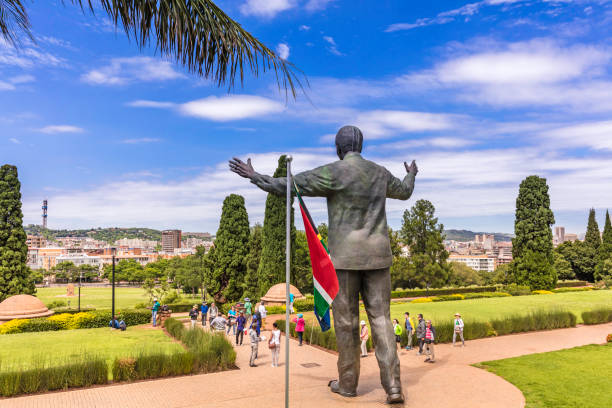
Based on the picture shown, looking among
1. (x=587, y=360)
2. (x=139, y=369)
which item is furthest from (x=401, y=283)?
(x=139, y=369)

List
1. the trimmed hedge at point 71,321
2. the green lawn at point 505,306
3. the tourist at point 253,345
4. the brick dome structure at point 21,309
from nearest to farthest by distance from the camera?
the tourist at point 253,345 → the trimmed hedge at point 71,321 → the brick dome structure at point 21,309 → the green lawn at point 505,306

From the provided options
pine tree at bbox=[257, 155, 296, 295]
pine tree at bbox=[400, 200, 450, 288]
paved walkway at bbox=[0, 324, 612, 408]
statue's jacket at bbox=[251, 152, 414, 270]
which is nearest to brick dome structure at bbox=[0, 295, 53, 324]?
pine tree at bbox=[257, 155, 296, 295]

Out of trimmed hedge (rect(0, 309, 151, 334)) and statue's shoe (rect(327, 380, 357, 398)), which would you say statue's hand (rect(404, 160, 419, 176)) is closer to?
statue's shoe (rect(327, 380, 357, 398))

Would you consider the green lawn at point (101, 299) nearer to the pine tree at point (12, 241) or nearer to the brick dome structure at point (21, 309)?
the pine tree at point (12, 241)

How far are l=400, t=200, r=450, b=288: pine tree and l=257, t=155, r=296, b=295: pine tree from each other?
16898 millimetres

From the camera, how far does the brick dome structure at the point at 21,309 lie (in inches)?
875

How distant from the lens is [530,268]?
38500 millimetres

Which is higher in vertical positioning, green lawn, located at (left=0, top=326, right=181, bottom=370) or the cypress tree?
the cypress tree

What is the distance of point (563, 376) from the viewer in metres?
10.6

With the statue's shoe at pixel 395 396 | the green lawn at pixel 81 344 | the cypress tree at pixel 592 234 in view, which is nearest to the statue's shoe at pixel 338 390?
the statue's shoe at pixel 395 396

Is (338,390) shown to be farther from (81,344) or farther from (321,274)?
(81,344)

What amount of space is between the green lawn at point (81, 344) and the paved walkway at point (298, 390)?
3412mm

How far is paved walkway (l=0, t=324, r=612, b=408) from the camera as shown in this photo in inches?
313

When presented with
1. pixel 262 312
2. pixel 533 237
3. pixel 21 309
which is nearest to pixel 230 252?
pixel 262 312
